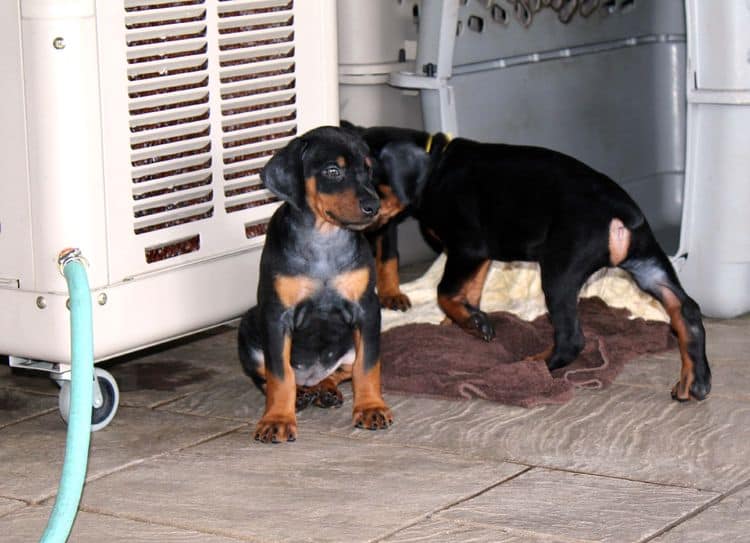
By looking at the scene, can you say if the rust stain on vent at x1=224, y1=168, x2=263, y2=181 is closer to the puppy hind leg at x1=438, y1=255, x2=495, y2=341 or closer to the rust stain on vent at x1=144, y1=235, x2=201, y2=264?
the rust stain on vent at x1=144, y1=235, x2=201, y2=264

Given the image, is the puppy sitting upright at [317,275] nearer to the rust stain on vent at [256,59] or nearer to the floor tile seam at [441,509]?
the rust stain on vent at [256,59]

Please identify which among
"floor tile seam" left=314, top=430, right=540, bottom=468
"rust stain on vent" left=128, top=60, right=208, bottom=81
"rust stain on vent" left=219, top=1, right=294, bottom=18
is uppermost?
"rust stain on vent" left=219, top=1, right=294, bottom=18

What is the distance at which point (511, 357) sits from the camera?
469cm

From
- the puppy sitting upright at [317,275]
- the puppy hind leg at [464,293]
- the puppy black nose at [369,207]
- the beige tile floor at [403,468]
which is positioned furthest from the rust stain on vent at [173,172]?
the puppy hind leg at [464,293]

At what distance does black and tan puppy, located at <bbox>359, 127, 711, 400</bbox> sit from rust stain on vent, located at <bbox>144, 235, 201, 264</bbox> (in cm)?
78

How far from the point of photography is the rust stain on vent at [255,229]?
14.5 ft

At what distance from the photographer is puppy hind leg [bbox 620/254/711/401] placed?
A: 4184 mm

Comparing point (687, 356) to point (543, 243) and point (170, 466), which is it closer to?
point (543, 243)

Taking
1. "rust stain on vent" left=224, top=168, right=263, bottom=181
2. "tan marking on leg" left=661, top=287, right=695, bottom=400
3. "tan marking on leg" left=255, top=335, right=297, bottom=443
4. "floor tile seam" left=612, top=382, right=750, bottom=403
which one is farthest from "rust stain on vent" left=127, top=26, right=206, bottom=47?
"floor tile seam" left=612, top=382, right=750, bottom=403

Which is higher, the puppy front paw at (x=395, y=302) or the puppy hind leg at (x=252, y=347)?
the puppy hind leg at (x=252, y=347)

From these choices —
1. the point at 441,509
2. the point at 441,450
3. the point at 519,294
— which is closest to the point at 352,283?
the point at 441,450

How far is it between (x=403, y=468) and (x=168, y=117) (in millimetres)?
1237

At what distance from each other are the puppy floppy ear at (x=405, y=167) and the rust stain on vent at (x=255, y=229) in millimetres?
471

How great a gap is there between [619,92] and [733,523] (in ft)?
12.4
